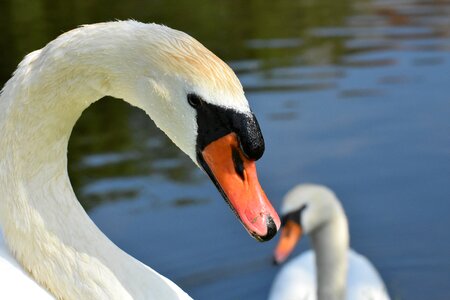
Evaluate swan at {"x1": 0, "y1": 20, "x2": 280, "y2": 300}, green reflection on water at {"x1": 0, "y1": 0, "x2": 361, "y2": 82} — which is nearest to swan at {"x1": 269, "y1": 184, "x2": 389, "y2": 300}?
swan at {"x1": 0, "y1": 20, "x2": 280, "y2": 300}

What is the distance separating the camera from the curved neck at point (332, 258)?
663cm

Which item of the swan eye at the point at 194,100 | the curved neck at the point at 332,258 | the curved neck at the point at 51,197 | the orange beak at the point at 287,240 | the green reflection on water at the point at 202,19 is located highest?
the swan eye at the point at 194,100

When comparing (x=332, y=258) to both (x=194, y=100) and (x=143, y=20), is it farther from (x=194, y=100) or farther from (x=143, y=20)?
(x=143, y=20)

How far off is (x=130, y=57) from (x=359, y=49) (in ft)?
32.5

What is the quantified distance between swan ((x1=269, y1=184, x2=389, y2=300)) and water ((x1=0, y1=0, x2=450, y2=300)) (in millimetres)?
390

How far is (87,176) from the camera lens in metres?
8.82

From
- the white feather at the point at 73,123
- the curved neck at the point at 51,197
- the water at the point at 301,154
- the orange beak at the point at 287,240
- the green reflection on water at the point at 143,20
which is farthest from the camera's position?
the green reflection on water at the point at 143,20

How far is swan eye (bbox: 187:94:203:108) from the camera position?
101 inches

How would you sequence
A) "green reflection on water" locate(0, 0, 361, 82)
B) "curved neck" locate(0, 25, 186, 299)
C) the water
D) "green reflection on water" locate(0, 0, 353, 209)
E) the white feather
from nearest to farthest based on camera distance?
1. the white feather
2. "curved neck" locate(0, 25, 186, 299)
3. the water
4. "green reflection on water" locate(0, 0, 353, 209)
5. "green reflection on water" locate(0, 0, 361, 82)

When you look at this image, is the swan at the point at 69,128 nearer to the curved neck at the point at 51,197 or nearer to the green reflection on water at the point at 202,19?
the curved neck at the point at 51,197

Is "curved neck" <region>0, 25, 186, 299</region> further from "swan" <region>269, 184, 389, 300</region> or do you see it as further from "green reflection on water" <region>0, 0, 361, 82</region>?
"green reflection on water" <region>0, 0, 361, 82</region>

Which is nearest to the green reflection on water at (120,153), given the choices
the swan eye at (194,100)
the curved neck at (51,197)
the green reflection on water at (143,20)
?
the green reflection on water at (143,20)

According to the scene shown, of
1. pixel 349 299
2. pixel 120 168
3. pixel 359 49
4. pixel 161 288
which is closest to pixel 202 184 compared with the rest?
pixel 120 168

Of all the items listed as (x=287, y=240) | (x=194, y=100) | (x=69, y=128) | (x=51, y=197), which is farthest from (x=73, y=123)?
(x=287, y=240)
